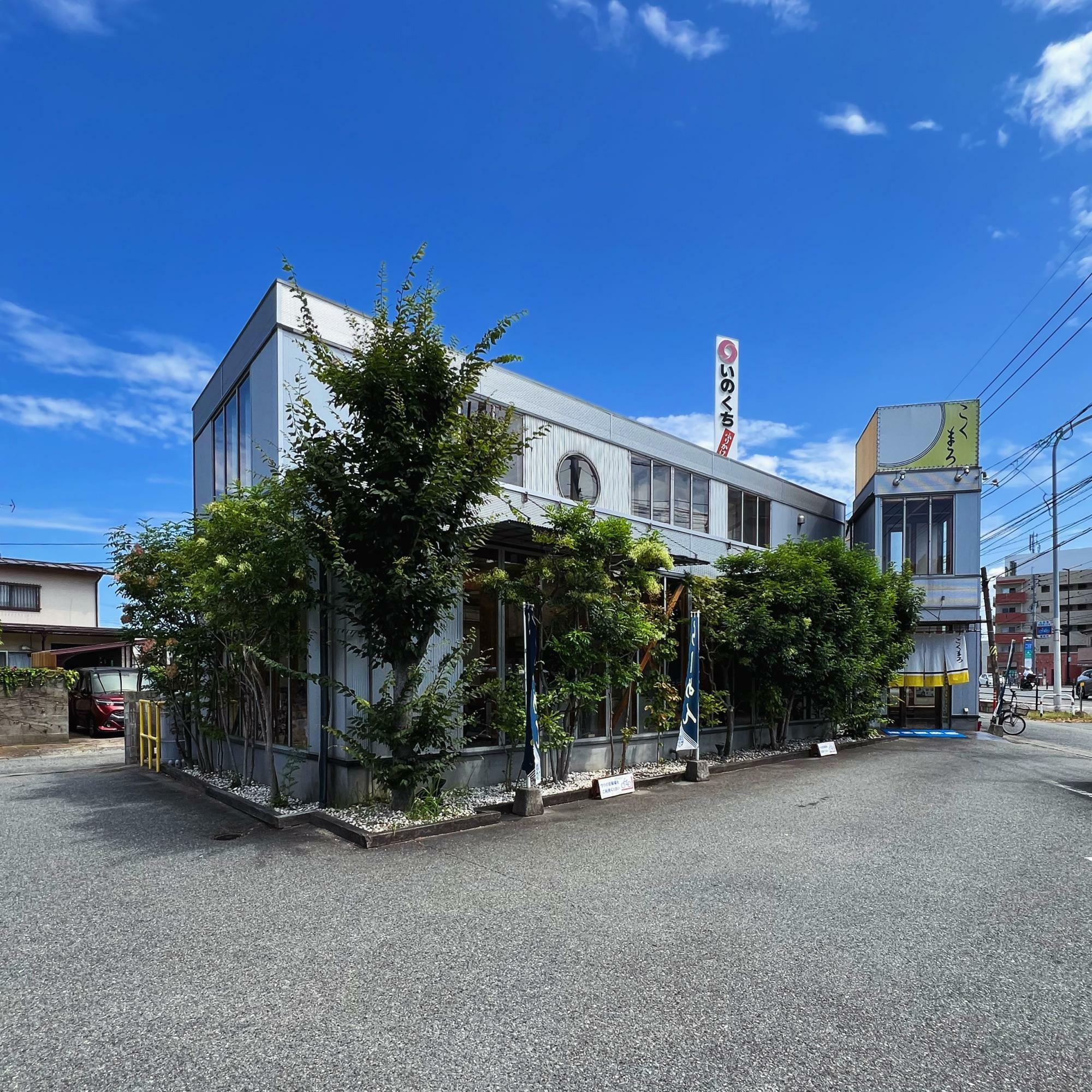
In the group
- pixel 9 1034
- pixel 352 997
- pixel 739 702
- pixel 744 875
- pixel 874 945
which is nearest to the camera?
pixel 9 1034

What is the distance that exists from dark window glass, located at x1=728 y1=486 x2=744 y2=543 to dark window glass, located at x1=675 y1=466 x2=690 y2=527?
1.80m

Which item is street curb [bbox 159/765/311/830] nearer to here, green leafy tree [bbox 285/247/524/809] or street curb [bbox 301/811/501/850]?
street curb [bbox 301/811/501/850]

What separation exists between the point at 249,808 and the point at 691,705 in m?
5.96

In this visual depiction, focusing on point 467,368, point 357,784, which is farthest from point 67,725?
point 467,368

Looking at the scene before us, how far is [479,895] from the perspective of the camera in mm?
5266

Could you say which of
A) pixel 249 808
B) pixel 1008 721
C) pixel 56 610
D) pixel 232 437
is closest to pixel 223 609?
pixel 249 808

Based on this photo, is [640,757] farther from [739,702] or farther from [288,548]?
[288,548]

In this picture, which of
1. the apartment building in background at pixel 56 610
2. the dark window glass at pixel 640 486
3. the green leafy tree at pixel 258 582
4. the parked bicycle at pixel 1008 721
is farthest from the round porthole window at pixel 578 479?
the apartment building in background at pixel 56 610

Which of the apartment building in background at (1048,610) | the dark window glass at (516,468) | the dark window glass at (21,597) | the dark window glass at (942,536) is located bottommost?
the apartment building in background at (1048,610)

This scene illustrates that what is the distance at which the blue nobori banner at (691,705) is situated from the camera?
34.5ft

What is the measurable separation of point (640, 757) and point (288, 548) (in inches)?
258

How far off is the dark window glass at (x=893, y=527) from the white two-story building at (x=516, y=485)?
2.37 metres

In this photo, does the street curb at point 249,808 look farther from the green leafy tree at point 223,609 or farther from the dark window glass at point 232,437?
the dark window glass at point 232,437

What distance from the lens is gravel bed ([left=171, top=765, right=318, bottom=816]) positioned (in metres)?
7.78
